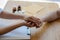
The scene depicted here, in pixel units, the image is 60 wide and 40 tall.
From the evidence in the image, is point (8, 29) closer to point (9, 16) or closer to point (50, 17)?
point (9, 16)

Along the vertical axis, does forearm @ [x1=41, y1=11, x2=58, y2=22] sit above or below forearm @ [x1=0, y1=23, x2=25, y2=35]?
above

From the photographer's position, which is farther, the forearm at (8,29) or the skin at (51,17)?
the skin at (51,17)

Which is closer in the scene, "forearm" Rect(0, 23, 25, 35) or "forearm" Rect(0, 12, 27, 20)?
"forearm" Rect(0, 23, 25, 35)

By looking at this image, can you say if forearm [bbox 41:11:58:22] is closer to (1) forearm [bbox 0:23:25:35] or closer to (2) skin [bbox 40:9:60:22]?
(2) skin [bbox 40:9:60:22]

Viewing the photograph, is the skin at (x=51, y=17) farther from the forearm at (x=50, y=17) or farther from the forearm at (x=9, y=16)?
the forearm at (x=9, y=16)

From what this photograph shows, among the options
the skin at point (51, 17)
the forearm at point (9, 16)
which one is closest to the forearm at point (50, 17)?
the skin at point (51, 17)

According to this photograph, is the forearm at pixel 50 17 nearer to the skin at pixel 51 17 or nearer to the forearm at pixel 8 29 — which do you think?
the skin at pixel 51 17

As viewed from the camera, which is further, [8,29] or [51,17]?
[51,17]

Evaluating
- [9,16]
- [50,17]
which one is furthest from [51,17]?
[9,16]

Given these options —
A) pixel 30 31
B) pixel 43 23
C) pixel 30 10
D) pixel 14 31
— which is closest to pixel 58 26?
pixel 43 23

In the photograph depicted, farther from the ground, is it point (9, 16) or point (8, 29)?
point (9, 16)

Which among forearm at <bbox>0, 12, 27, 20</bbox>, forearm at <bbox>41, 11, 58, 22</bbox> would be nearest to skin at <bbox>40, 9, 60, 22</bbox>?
forearm at <bbox>41, 11, 58, 22</bbox>

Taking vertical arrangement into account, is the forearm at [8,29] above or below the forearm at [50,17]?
below

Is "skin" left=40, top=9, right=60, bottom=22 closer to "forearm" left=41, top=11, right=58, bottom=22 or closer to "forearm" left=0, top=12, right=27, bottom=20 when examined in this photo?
"forearm" left=41, top=11, right=58, bottom=22
